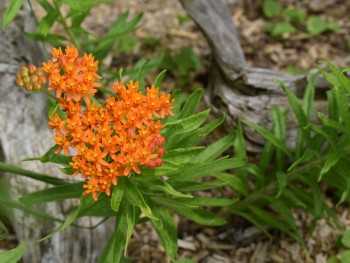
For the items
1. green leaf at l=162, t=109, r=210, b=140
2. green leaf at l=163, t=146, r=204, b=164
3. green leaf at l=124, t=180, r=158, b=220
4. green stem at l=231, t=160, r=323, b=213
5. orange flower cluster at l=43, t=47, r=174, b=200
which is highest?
orange flower cluster at l=43, t=47, r=174, b=200

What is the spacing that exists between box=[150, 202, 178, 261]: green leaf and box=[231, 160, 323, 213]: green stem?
2.58 feet

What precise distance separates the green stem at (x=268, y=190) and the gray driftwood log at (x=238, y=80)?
448 mm

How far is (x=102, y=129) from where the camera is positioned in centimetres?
254

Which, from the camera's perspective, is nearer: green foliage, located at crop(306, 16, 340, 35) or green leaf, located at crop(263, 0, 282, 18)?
green foliage, located at crop(306, 16, 340, 35)

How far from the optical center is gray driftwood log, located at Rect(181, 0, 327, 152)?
407 centimetres

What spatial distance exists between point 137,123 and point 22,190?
1.41m

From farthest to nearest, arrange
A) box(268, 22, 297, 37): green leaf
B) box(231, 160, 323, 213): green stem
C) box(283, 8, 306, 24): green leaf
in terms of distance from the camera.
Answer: box(283, 8, 306, 24): green leaf → box(268, 22, 297, 37): green leaf → box(231, 160, 323, 213): green stem

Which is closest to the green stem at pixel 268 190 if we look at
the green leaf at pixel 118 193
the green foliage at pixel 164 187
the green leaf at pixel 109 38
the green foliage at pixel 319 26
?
the green foliage at pixel 164 187

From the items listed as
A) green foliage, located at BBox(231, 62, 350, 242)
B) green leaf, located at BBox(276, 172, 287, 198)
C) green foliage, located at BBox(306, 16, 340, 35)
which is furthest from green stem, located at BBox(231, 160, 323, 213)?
green foliage, located at BBox(306, 16, 340, 35)

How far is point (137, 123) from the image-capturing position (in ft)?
8.50

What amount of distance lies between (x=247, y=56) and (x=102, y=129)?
3.07 metres

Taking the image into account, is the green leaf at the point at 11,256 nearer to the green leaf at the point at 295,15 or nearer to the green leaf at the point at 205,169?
the green leaf at the point at 205,169

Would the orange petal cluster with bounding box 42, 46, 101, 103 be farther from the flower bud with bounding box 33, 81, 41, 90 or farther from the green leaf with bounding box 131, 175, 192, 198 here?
the green leaf with bounding box 131, 175, 192, 198

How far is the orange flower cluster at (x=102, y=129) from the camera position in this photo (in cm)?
252
